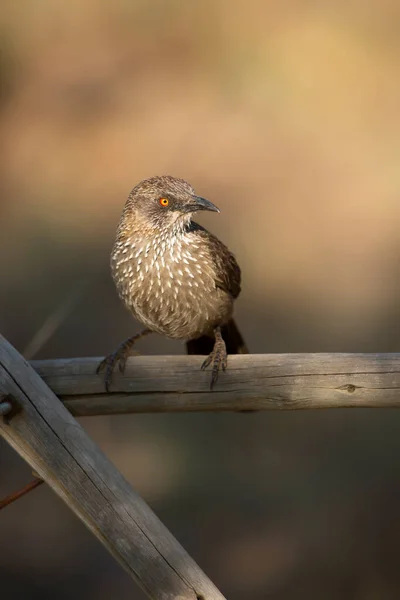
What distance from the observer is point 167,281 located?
4.10 m

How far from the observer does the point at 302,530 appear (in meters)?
6.49

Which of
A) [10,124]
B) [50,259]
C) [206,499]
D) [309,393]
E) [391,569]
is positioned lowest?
[391,569]

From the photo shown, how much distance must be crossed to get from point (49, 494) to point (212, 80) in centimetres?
591

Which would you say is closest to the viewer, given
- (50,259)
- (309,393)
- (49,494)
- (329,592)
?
(309,393)

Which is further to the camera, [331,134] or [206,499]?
[331,134]

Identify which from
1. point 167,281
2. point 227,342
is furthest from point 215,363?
point 227,342

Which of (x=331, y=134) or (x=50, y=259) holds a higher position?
(x=50, y=259)

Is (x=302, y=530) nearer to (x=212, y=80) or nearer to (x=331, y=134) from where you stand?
(x=331, y=134)

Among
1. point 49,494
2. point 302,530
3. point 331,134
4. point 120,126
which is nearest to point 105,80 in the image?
point 120,126

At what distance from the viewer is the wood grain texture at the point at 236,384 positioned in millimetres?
3393

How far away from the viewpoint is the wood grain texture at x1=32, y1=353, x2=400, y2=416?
339 centimetres

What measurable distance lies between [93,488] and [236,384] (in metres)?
0.71

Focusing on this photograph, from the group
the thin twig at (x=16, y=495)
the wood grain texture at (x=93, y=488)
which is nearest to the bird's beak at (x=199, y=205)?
the wood grain texture at (x=93, y=488)

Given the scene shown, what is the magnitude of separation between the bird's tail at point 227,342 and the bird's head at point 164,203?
26.5 inches
